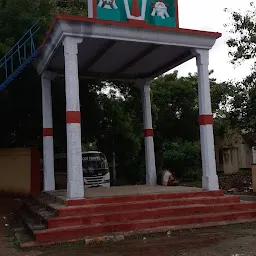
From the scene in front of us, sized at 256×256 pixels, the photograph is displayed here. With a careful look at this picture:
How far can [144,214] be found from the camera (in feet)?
24.7

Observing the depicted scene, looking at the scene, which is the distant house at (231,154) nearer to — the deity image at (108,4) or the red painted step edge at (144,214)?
the red painted step edge at (144,214)

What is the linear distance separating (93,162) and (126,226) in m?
8.82

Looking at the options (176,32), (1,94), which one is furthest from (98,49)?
(1,94)

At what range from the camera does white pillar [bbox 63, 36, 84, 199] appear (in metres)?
7.69

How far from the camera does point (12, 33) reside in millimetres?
10883

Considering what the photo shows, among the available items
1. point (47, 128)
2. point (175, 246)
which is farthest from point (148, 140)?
point (175, 246)

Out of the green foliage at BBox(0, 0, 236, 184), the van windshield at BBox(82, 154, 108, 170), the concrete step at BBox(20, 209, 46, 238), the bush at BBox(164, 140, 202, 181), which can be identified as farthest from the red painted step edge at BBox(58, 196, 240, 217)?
the bush at BBox(164, 140, 202, 181)

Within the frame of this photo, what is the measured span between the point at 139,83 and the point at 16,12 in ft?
14.4

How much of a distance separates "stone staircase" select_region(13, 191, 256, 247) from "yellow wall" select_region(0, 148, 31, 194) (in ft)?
→ 16.6

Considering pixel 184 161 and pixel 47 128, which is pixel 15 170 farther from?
pixel 184 161

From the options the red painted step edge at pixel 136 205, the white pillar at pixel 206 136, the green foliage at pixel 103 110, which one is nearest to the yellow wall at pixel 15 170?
the green foliage at pixel 103 110

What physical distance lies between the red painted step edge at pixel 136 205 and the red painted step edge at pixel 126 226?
1.37ft

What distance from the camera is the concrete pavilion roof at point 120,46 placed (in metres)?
8.12

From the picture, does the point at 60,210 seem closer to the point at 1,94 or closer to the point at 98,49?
the point at 98,49
